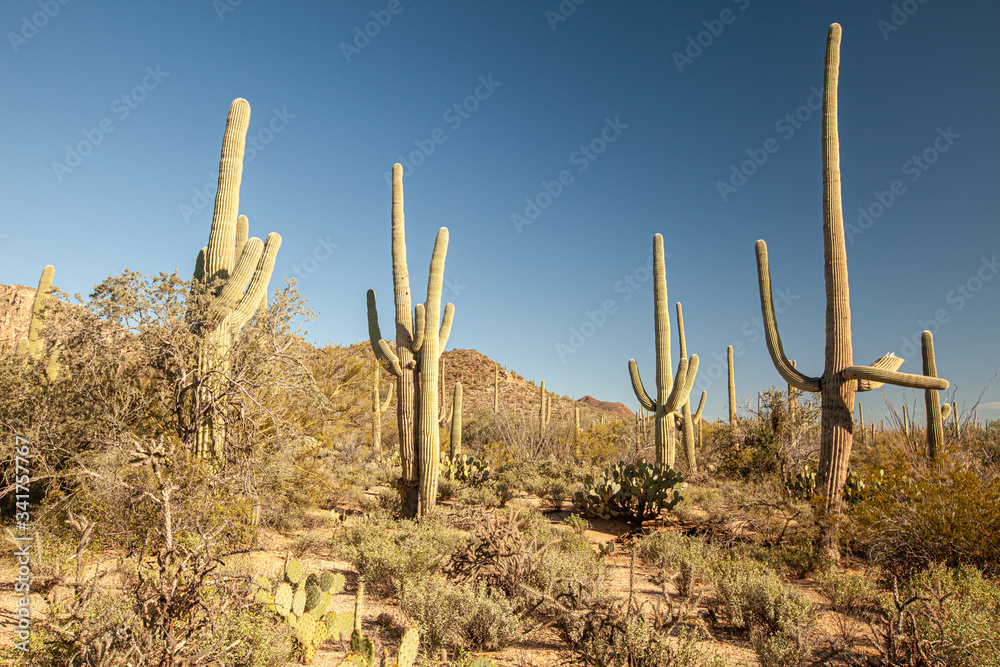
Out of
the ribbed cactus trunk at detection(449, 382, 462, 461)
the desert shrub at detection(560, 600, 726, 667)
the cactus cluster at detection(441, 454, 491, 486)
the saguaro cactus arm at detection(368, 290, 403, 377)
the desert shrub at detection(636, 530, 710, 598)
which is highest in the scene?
the saguaro cactus arm at detection(368, 290, 403, 377)

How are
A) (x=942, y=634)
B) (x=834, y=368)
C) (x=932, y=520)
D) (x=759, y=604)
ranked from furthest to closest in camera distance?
(x=834, y=368) → (x=932, y=520) → (x=759, y=604) → (x=942, y=634)

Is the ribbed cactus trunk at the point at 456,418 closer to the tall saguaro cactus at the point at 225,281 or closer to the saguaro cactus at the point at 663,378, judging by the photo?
the saguaro cactus at the point at 663,378

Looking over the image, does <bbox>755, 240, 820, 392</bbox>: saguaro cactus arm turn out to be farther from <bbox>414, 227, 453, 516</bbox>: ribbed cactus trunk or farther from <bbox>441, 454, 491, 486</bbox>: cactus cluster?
<bbox>441, 454, 491, 486</bbox>: cactus cluster

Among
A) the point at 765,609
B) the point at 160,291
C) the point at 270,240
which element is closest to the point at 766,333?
the point at 765,609

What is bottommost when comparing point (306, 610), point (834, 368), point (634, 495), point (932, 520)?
point (306, 610)

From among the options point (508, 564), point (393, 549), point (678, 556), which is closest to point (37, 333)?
point (393, 549)

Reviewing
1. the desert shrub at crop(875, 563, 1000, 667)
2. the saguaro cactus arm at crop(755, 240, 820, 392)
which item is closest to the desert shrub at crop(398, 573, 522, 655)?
the desert shrub at crop(875, 563, 1000, 667)

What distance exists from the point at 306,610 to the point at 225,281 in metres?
5.33

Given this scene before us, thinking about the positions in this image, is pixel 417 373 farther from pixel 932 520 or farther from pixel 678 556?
pixel 932 520

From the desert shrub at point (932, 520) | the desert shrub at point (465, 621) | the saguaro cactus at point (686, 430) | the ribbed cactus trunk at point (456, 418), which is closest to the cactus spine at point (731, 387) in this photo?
the saguaro cactus at point (686, 430)

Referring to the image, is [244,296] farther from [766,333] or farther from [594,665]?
[766,333]

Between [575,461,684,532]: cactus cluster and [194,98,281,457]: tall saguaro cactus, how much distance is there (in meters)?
6.55

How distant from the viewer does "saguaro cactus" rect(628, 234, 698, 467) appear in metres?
11.3

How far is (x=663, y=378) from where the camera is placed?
456 inches
